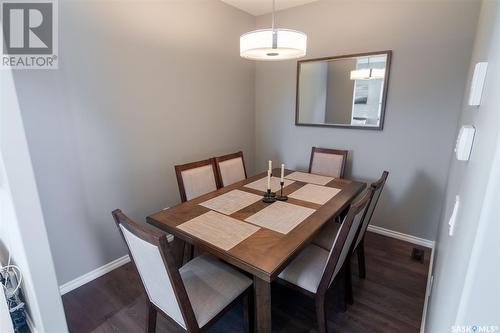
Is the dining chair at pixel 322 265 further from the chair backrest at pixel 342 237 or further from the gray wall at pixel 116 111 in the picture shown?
the gray wall at pixel 116 111

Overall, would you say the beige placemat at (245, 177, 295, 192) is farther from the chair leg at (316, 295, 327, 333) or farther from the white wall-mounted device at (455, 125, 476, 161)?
the white wall-mounted device at (455, 125, 476, 161)

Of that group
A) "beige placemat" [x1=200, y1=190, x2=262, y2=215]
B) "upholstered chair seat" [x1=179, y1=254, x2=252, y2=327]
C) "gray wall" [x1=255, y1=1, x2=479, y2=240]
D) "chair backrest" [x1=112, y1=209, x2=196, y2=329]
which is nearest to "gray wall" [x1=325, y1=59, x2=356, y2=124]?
"gray wall" [x1=255, y1=1, x2=479, y2=240]

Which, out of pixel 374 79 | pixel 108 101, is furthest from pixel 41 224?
pixel 374 79

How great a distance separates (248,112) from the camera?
349 cm

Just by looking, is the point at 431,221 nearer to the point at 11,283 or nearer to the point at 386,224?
the point at 386,224

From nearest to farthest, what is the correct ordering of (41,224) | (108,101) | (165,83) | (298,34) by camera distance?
(41,224) < (298,34) < (108,101) < (165,83)

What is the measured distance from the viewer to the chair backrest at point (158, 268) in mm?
1000

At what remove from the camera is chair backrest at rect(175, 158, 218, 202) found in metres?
2.07

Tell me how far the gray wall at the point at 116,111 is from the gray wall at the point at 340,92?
1.27 m

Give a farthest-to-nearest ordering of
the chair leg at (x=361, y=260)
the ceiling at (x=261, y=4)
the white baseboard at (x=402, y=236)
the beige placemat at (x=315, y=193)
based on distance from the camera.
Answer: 1. the ceiling at (x=261, y=4)
2. the white baseboard at (x=402, y=236)
3. the chair leg at (x=361, y=260)
4. the beige placemat at (x=315, y=193)

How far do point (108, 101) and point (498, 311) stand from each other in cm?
239

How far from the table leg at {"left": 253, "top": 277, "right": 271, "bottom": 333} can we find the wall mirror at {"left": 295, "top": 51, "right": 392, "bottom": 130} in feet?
7.00

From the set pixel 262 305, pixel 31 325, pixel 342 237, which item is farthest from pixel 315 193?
pixel 31 325

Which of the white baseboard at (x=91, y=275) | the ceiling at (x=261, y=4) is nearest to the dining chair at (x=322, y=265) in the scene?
the white baseboard at (x=91, y=275)
